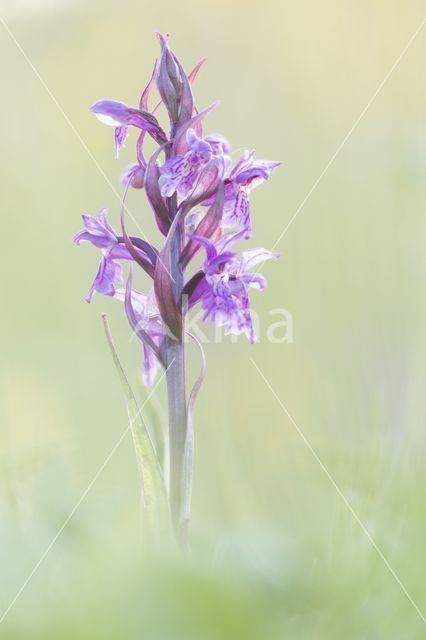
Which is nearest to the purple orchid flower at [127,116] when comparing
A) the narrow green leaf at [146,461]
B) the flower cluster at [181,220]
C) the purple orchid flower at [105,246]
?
the flower cluster at [181,220]

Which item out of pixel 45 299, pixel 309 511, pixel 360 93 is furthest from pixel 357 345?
pixel 360 93

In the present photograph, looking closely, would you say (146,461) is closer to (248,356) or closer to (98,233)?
(98,233)

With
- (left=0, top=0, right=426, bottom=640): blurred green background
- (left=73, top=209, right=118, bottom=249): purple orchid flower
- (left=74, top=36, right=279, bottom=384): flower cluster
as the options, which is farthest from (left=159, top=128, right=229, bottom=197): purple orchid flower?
(left=0, top=0, right=426, bottom=640): blurred green background

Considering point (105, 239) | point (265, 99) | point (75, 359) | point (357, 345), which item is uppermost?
point (265, 99)

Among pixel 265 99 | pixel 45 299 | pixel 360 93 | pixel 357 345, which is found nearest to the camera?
pixel 357 345

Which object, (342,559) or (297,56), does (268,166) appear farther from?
(297,56)

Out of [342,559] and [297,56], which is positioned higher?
[297,56]

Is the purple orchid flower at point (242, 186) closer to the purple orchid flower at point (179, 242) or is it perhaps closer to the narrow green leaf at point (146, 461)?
the purple orchid flower at point (179, 242)

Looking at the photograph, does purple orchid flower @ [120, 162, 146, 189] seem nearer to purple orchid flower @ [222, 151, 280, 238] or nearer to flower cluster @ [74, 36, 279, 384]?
flower cluster @ [74, 36, 279, 384]
